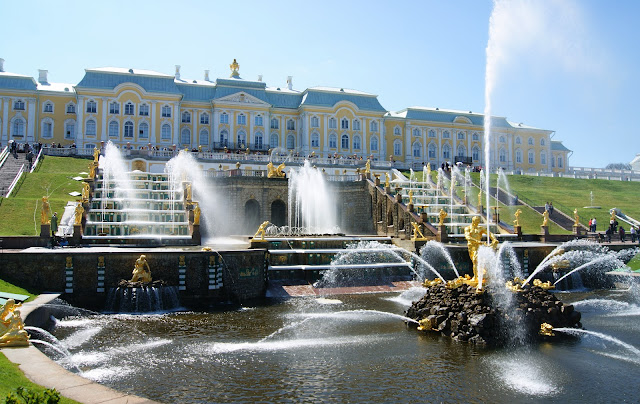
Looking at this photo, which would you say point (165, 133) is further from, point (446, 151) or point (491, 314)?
point (491, 314)

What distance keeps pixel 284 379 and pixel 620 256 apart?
2709cm

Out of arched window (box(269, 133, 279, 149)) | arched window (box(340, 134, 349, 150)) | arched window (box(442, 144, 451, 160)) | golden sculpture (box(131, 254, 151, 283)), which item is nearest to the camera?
golden sculpture (box(131, 254, 151, 283))

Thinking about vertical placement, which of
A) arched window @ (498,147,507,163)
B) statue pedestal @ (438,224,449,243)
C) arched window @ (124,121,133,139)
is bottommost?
statue pedestal @ (438,224,449,243)

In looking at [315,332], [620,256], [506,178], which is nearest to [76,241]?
[315,332]

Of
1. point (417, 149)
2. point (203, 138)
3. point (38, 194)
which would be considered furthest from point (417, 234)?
point (417, 149)

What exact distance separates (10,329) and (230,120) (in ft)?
180

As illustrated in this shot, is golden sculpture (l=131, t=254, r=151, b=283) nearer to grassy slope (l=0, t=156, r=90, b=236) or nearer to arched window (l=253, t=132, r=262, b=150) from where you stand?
grassy slope (l=0, t=156, r=90, b=236)

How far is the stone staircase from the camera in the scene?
121 feet

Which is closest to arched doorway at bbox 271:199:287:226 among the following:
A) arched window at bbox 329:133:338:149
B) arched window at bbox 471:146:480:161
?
arched window at bbox 329:133:338:149

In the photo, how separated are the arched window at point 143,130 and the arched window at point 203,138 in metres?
6.37

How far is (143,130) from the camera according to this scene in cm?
6225

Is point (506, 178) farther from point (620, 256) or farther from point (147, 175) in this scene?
point (147, 175)

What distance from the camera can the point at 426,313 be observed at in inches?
695

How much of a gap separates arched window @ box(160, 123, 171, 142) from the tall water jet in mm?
25596
